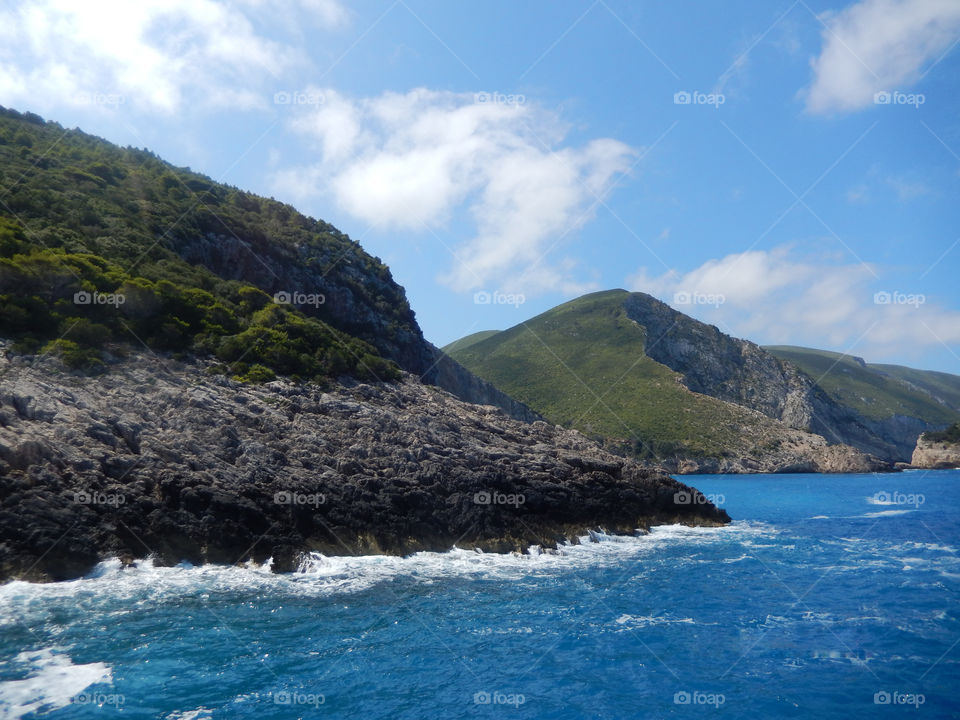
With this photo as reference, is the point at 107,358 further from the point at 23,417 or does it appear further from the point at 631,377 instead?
the point at 631,377

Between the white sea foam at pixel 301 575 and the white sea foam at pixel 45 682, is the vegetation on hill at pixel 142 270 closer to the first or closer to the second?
the white sea foam at pixel 301 575

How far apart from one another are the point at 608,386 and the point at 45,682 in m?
112

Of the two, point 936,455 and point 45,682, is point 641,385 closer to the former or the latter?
point 936,455

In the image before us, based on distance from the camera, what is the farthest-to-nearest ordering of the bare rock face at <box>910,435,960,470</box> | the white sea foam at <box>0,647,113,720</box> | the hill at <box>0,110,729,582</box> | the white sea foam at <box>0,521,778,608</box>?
the bare rock face at <box>910,435,960,470</box> → the hill at <box>0,110,729,582</box> → the white sea foam at <box>0,521,778,608</box> → the white sea foam at <box>0,647,113,720</box>

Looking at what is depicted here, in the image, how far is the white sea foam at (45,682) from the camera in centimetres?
1312

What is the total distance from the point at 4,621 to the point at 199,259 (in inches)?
1336

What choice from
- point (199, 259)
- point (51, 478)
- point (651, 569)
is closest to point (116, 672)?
point (51, 478)

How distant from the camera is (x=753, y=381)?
13588cm

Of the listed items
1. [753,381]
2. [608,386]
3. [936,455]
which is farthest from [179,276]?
[936,455]

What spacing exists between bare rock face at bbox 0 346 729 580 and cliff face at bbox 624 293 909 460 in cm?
9922

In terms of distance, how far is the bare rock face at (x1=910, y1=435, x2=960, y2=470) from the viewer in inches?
4237

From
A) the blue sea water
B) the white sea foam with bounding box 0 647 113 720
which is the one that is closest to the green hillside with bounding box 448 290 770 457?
the blue sea water

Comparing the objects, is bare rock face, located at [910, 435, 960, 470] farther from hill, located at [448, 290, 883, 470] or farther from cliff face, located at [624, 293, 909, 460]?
hill, located at [448, 290, 883, 470]

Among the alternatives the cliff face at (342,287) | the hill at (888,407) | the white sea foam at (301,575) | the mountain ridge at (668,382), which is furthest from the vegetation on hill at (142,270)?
the hill at (888,407)
